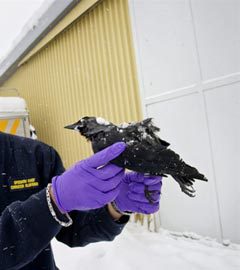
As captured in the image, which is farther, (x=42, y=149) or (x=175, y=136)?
(x=175, y=136)

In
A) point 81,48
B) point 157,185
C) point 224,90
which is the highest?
point 81,48

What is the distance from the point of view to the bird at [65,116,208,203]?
55.0 inches

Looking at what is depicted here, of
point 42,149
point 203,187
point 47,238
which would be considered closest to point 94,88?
point 203,187

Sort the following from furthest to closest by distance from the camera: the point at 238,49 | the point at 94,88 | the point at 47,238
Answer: the point at 94,88 < the point at 238,49 < the point at 47,238

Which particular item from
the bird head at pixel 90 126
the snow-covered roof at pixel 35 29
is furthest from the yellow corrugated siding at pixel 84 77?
the bird head at pixel 90 126

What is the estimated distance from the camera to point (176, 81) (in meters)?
3.02

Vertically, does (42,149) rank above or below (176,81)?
below

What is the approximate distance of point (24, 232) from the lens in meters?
1.16

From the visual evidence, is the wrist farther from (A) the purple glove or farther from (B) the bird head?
(B) the bird head

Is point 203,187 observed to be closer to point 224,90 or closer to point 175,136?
point 175,136

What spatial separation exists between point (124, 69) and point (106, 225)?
98.3 inches

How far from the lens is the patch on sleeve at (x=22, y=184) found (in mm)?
1572

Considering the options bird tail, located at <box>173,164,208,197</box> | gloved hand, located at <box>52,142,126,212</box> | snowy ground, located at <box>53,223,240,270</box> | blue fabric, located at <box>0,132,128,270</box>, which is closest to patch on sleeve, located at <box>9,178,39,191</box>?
blue fabric, located at <box>0,132,128,270</box>

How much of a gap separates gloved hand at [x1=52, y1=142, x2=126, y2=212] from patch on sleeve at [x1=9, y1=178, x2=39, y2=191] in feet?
1.19
